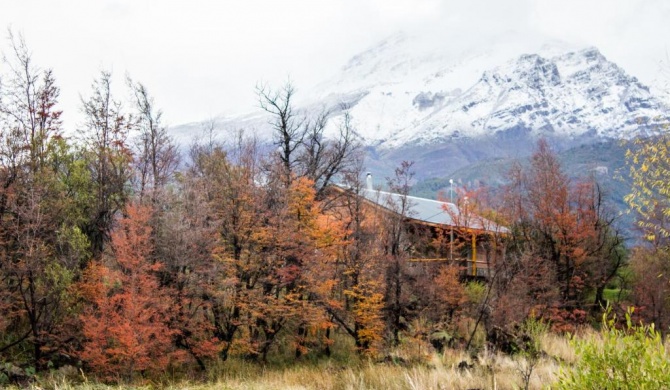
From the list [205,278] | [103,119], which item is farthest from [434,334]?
[103,119]

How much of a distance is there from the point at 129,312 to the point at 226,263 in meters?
4.65

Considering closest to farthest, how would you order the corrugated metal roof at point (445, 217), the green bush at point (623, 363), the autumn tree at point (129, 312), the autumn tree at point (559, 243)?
the green bush at point (623, 363) < the autumn tree at point (129, 312) < the autumn tree at point (559, 243) < the corrugated metal roof at point (445, 217)

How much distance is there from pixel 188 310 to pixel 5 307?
6.30 metres

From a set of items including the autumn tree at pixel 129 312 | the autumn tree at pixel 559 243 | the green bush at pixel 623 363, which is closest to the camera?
the green bush at pixel 623 363

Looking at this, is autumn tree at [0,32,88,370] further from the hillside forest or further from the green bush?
the green bush

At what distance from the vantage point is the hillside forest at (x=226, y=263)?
63.8 ft

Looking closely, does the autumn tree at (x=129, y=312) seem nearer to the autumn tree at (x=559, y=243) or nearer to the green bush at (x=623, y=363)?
the green bush at (x=623, y=363)

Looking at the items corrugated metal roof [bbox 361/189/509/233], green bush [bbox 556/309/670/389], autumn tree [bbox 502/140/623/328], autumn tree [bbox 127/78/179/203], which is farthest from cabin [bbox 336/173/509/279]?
green bush [bbox 556/309/670/389]

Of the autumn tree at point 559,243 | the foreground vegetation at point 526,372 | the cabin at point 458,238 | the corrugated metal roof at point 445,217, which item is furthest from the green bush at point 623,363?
the cabin at point 458,238

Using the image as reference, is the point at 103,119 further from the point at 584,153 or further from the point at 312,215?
the point at 584,153

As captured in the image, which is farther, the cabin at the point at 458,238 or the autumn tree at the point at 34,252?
the cabin at the point at 458,238

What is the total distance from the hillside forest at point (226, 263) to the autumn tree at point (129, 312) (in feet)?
0.26

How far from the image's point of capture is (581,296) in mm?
35375

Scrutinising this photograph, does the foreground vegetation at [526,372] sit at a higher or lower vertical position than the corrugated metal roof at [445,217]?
lower
